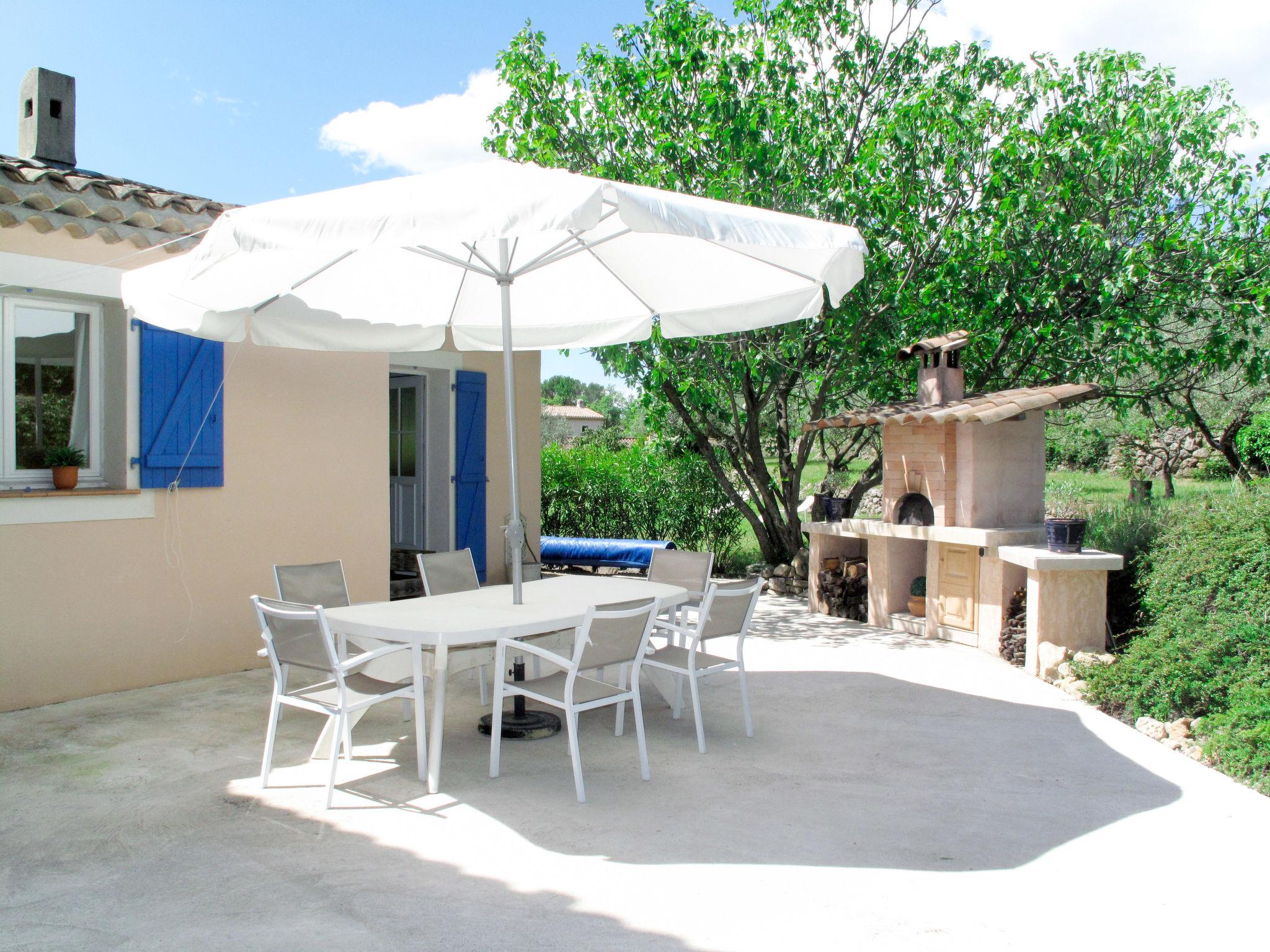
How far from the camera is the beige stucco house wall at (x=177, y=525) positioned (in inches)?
200

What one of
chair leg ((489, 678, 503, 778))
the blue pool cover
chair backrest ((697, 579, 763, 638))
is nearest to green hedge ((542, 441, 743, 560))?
the blue pool cover

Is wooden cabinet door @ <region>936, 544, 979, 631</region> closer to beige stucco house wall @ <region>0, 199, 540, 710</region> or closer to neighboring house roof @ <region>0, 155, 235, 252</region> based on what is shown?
beige stucco house wall @ <region>0, 199, 540, 710</region>

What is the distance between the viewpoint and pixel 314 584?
16.0ft

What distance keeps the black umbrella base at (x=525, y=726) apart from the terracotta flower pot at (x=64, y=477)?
2656 mm

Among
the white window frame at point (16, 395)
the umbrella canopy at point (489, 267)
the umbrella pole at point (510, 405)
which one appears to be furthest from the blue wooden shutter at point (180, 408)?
the umbrella pole at point (510, 405)

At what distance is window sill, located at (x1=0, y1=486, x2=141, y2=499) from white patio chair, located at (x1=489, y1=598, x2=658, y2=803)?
2.80 metres

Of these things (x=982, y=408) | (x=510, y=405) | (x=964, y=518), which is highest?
(x=982, y=408)

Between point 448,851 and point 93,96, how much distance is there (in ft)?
22.9

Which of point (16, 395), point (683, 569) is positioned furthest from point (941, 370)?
point (16, 395)

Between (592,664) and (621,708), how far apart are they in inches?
34.0

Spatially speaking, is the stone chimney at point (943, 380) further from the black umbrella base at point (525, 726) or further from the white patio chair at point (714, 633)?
the black umbrella base at point (525, 726)

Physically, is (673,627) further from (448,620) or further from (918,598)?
(918,598)

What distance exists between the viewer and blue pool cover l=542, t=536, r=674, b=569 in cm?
1017

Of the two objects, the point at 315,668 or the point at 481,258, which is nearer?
the point at 315,668
